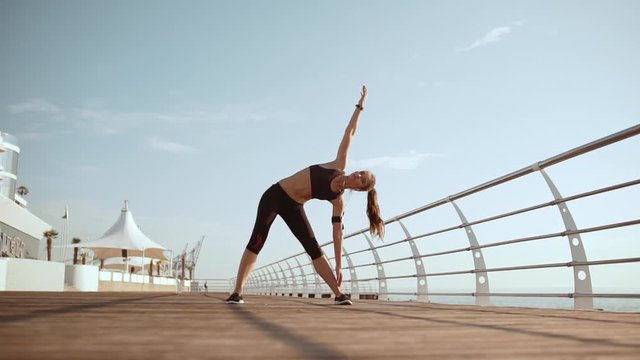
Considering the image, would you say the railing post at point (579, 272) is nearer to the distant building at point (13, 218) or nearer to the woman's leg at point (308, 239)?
the woman's leg at point (308, 239)

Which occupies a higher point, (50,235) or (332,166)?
(50,235)

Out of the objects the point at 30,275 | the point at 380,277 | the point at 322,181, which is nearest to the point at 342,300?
the point at 322,181

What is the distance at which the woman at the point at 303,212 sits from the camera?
4.13 metres

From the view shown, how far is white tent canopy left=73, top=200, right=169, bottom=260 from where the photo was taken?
24.7m

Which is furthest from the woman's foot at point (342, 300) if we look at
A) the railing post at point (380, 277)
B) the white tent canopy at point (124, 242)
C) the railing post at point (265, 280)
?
the white tent canopy at point (124, 242)

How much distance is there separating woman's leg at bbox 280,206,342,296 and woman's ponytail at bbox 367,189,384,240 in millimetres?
466

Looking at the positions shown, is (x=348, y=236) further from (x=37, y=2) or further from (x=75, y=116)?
(x=37, y=2)

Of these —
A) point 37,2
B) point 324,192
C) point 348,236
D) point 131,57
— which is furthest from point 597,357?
point 37,2

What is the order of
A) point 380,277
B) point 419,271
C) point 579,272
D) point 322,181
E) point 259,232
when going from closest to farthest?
point 579,272, point 322,181, point 259,232, point 419,271, point 380,277

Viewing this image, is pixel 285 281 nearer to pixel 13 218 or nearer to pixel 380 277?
pixel 380 277

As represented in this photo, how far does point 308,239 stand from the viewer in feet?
14.5

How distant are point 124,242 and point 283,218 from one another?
22.6m

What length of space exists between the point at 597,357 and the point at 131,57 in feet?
107

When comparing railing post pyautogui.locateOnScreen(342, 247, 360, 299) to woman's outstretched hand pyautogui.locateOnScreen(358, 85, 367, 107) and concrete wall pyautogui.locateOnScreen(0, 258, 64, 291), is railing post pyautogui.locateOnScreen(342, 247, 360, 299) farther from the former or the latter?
concrete wall pyautogui.locateOnScreen(0, 258, 64, 291)
